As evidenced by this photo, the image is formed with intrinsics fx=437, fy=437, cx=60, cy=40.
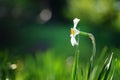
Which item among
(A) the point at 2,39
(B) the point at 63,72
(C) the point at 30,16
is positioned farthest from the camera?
(C) the point at 30,16

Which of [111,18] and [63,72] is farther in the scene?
[111,18]

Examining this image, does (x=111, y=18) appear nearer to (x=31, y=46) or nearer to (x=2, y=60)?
(x=31, y=46)

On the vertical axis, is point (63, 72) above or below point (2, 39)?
above

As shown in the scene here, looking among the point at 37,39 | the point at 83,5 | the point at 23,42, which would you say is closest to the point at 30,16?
the point at 37,39

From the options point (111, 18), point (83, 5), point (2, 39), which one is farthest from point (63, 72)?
point (2, 39)

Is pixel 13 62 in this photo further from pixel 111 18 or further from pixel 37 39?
pixel 37 39

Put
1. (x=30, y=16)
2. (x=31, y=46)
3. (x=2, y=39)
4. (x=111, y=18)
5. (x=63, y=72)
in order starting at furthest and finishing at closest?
(x=30, y=16)
(x=2, y=39)
(x=31, y=46)
(x=111, y=18)
(x=63, y=72)

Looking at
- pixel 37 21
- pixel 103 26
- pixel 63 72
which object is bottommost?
pixel 37 21
